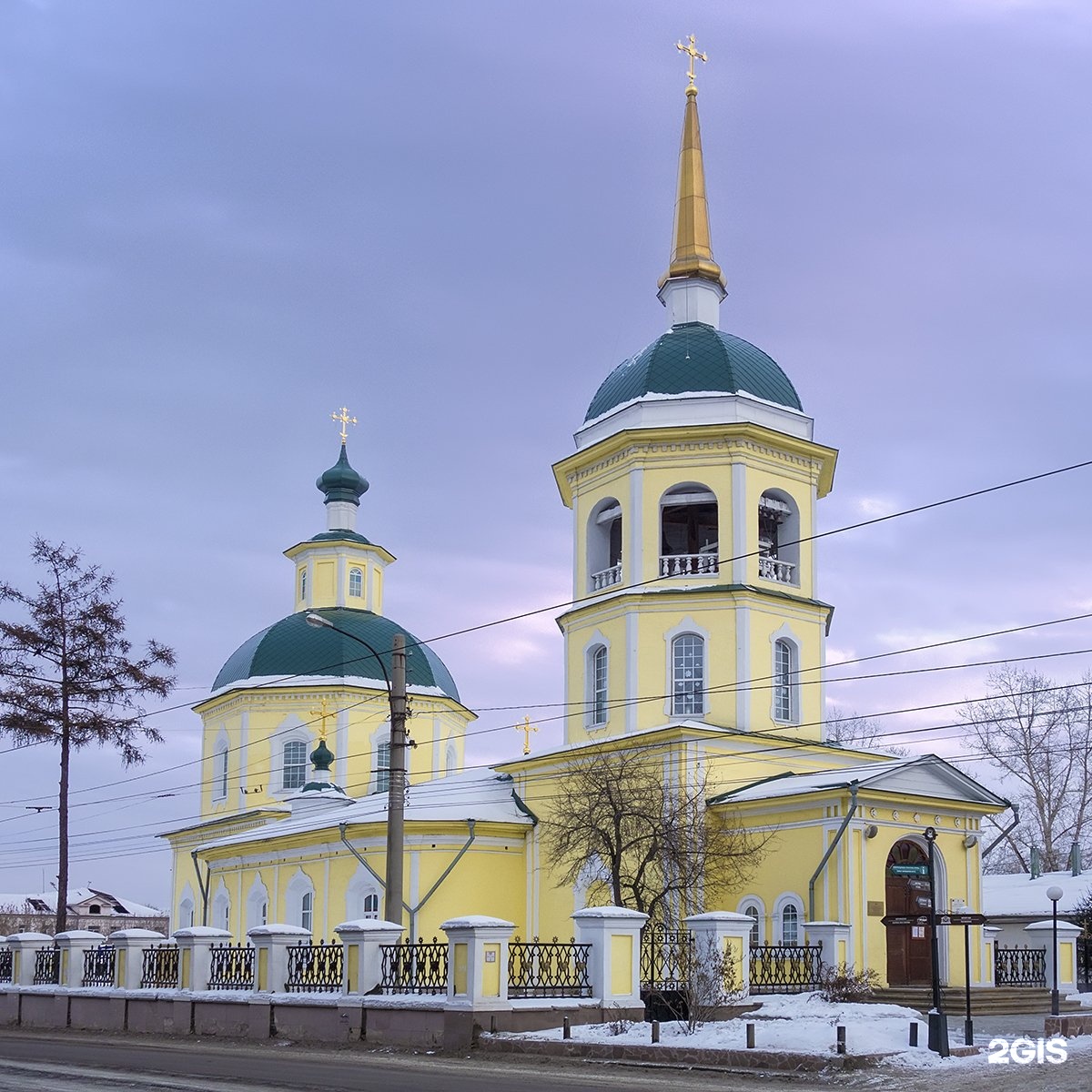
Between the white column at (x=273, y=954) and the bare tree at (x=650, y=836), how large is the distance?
5.41 meters

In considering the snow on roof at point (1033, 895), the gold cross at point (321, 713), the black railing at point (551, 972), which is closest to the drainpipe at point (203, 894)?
the gold cross at point (321, 713)

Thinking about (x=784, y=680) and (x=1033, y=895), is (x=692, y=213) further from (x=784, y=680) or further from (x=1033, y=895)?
(x=1033, y=895)

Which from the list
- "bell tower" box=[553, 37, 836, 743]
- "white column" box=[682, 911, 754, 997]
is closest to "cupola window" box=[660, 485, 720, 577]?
"bell tower" box=[553, 37, 836, 743]

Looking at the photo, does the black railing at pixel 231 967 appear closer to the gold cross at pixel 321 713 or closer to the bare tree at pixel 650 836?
the bare tree at pixel 650 836

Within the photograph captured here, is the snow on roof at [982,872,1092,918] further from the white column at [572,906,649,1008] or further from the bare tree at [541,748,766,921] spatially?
the white column at [572,906,649,1008]

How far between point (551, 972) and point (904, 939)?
301 inches

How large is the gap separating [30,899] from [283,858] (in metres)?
65.3

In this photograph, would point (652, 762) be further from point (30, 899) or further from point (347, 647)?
point (30, 899)

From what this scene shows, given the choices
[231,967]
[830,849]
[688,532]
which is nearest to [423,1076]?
[231,967]

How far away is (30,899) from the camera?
91750mm

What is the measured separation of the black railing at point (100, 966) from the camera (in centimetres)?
2481

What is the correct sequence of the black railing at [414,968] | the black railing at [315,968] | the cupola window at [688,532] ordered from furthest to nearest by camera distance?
the cupola window at [688,532] → the black railing at [315,968] → the black railing at [414,968]

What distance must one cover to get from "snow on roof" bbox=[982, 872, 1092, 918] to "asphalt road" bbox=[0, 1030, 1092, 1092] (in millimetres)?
22419

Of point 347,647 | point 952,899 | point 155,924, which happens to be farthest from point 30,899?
point 952,899
